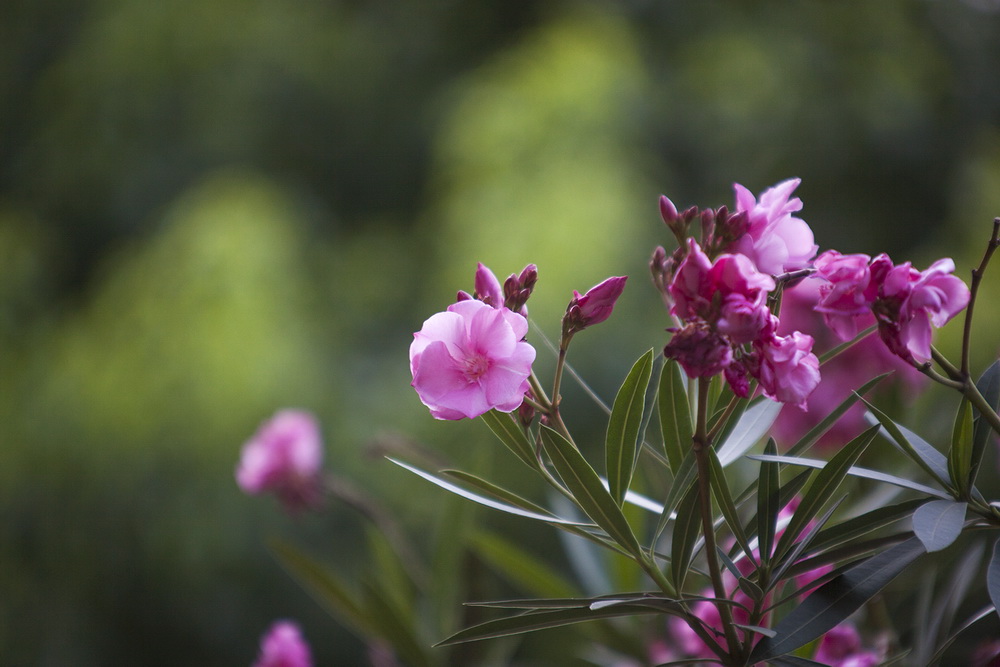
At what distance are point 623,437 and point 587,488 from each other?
5 cm

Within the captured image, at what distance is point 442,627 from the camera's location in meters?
0.64

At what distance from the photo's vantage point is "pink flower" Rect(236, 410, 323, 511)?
75 centimetres

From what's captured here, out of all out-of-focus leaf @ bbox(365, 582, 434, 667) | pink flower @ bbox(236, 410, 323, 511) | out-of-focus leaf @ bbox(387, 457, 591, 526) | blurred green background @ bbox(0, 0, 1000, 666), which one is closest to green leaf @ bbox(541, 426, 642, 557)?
out-of-focus leaf @ bbox(387, 457, 591, 526)

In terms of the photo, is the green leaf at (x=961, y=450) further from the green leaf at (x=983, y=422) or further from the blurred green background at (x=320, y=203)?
the blurred green background at (x=320, y=203)

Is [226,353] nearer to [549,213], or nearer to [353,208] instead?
[549,213]

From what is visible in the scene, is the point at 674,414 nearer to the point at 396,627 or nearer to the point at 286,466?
the point at 396,627

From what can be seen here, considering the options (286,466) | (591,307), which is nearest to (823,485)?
(591,307)

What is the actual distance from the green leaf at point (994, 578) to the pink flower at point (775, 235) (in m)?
0.14

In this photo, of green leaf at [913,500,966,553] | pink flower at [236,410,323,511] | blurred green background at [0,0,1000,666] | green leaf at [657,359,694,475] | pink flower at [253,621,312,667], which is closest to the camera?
green leaf at [913,500,966,553]

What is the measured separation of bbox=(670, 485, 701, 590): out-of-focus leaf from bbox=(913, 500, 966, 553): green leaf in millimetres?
89

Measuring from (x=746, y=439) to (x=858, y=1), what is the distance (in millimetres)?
3182

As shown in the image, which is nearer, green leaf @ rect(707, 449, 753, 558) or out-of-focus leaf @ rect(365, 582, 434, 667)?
green leaf @ rect(707, 449, 753, 558)

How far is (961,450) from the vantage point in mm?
359

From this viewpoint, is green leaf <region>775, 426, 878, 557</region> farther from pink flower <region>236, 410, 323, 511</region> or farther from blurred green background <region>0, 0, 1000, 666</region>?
blurred green background <region>0, 0, 1000, 666</region>
